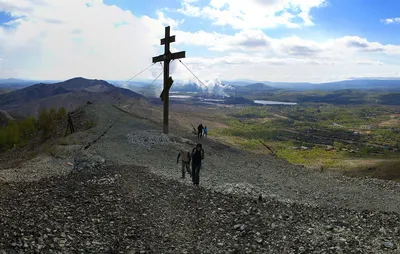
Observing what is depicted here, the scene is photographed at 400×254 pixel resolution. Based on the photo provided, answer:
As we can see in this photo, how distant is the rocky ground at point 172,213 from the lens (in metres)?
Result: 8.41

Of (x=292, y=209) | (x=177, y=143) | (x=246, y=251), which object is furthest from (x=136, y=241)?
(x=177, y=143)

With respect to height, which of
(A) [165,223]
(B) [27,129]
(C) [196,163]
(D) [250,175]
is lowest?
(B) [27,129]

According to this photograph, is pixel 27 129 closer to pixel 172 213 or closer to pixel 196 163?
pixel 196 163

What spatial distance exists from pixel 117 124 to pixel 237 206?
1992 centimetres

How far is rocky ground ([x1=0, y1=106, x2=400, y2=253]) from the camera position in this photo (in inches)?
331

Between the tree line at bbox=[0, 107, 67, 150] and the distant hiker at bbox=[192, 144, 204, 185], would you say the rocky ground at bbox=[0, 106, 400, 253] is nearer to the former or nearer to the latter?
the distant hiker at bbox=[192, 144, 204, 185]

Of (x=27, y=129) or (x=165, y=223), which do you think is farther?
(x=27, y=129)

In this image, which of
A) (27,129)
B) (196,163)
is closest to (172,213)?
(196,163)

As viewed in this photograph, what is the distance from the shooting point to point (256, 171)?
65.4 ft

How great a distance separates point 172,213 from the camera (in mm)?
10602

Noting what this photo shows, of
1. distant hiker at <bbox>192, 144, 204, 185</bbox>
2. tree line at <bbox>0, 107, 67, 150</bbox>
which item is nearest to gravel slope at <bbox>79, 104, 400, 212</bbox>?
distant hiker at <bbox>192, 144, 204, 185</bbox>

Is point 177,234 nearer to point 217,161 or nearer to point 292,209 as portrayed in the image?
point 292,209

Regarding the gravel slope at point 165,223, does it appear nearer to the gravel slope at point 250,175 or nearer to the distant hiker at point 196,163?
the distant hiker at point 196,163

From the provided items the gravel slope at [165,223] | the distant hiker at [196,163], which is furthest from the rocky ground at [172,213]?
the distant hiker at [196,163]
